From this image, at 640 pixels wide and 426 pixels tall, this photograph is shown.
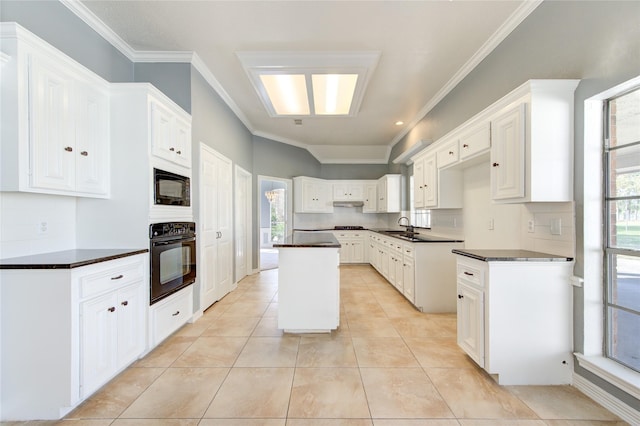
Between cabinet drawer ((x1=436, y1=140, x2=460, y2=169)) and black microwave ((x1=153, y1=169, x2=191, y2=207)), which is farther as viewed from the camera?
cabinet drawer ((x1=436, y1=140, x2=460, y2=169))

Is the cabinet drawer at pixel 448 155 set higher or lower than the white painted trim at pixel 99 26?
lower

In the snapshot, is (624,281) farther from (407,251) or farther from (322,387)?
(407,251)

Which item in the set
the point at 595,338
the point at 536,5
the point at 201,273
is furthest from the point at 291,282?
the point at 536,5

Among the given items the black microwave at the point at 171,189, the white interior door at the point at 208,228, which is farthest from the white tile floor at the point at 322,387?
the black microwave at the point at 171,189

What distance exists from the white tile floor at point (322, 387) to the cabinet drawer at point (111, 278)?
0.72m

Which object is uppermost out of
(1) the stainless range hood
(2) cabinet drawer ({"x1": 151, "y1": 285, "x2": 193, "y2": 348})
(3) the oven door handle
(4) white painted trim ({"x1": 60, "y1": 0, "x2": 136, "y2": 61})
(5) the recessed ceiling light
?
(4) white painted trim ({"x1": 60, "y1": 0, "x2": 136, "y2": 61})

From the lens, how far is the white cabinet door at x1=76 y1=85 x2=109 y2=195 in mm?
2164

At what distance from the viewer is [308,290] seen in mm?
2887

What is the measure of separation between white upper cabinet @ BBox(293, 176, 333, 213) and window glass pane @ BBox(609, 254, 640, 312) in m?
5.46

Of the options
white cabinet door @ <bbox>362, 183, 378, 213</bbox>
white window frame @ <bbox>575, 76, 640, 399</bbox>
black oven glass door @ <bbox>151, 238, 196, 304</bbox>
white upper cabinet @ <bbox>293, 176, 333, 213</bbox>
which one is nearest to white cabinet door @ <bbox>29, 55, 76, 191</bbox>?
black oven glass door @ <bbox>151, 238, 196, 304</bbox>

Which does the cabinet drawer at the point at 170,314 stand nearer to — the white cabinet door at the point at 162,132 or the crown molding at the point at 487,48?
the white cabinet door at the point at 162,132

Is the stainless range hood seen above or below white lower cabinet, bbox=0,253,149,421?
above

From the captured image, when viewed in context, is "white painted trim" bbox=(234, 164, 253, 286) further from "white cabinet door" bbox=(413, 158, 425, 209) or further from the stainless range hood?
"white cabinet door" bbox=(413, 158, 425, 209)

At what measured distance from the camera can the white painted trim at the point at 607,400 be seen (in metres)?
1.62
